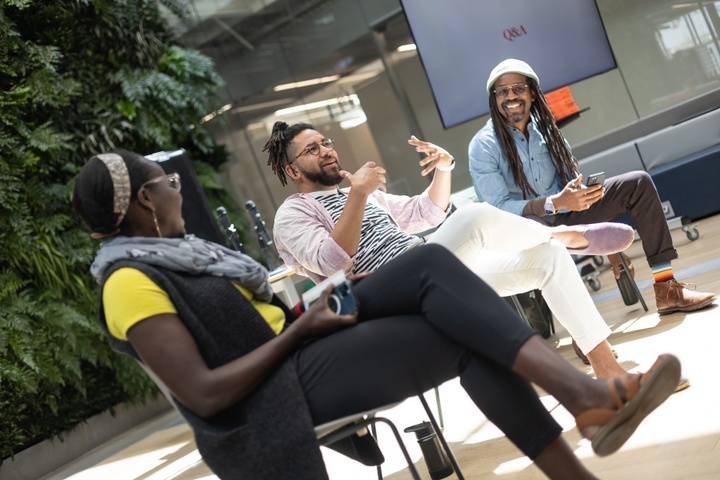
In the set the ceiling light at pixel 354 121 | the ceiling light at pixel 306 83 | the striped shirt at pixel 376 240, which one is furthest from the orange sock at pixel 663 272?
the ceiling light at pixel 306 83

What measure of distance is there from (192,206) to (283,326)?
7.38ft

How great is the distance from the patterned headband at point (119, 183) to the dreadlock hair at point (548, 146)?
217 cm

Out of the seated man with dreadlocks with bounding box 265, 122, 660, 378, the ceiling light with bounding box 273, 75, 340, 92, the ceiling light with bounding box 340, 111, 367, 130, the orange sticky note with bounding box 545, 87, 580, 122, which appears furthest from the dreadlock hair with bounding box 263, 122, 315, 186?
the ceiling light with bounding box 273, 75, 340, 92

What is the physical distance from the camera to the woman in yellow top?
4.83ft

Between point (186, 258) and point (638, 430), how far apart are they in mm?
1382

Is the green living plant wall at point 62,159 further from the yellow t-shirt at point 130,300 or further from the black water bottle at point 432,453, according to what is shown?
the yellow t-shirt at point 130,300

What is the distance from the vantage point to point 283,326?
1.77 m

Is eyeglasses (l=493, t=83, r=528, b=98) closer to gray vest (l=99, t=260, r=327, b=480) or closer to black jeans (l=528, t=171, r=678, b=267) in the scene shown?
black jeans (l=528, t=171, r=678, b=267)

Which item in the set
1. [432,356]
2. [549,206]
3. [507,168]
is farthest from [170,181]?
[507,168]

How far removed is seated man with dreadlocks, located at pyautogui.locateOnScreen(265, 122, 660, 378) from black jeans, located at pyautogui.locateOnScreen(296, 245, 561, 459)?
2.18 feet

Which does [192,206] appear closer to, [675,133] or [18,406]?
[18,406]

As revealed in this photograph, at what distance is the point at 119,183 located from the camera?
162cm

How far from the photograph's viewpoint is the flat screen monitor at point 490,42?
19.4 feet

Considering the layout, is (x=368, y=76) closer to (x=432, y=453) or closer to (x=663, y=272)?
(x=663, y=272)
